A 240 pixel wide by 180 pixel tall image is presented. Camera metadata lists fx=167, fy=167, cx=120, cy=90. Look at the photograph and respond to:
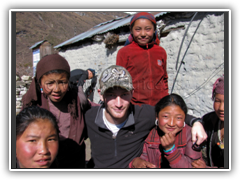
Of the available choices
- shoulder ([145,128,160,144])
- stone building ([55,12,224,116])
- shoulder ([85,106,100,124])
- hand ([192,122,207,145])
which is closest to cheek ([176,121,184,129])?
hand ([192,122,207,145])

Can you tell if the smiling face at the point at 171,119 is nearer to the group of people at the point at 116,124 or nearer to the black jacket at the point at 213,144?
the group of people at the point at 116,124

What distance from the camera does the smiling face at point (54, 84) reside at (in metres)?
1.50

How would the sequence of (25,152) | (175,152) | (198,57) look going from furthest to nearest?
(198,57)
(175,152)
(25,152)

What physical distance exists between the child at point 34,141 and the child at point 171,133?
0.78 meters

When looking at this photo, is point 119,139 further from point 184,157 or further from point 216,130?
point 216,130

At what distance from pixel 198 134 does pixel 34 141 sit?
1330mm

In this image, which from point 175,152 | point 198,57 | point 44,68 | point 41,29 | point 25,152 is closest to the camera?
point 25,152

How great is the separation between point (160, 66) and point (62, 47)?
7.11 m

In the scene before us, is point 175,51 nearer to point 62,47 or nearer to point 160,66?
point 160,66

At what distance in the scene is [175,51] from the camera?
13.1 feet

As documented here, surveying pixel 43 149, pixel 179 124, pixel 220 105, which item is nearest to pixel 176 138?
pixel 179 124

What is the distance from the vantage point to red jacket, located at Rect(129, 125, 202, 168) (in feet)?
4.60

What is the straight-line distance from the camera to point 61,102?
170 cm

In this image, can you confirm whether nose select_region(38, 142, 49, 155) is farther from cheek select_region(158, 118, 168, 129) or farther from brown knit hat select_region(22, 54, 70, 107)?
cheek select_region(158, 118, 168, 129)
